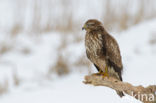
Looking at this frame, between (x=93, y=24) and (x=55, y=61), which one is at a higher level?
(x=93, y=24)

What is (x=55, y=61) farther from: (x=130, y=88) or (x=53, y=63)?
(x=130, y=88)

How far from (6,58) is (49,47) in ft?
3.32

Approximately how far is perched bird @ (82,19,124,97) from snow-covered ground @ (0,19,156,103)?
44 cm

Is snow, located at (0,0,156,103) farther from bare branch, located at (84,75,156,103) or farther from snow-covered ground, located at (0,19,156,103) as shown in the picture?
bare branch, located at (84,75,156,103)

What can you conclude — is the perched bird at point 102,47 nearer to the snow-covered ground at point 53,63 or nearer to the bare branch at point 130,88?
the bare branch at point 130,88

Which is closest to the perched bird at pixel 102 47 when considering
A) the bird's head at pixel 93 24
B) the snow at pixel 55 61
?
the bird's head at pixel 93 24

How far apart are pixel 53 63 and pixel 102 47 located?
10.4 feet

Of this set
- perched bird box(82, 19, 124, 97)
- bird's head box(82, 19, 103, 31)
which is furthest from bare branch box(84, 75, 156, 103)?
bird's head box(82, 19, 103, 31)

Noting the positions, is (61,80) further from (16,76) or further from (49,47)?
(49,47)

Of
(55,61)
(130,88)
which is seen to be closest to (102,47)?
(130,88)

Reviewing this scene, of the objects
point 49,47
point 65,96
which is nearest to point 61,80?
point 65,96

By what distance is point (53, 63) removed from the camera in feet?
19.0

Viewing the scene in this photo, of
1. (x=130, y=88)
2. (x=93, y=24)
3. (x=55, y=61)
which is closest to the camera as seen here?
(x=130, y=88)

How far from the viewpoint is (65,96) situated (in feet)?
14.6
